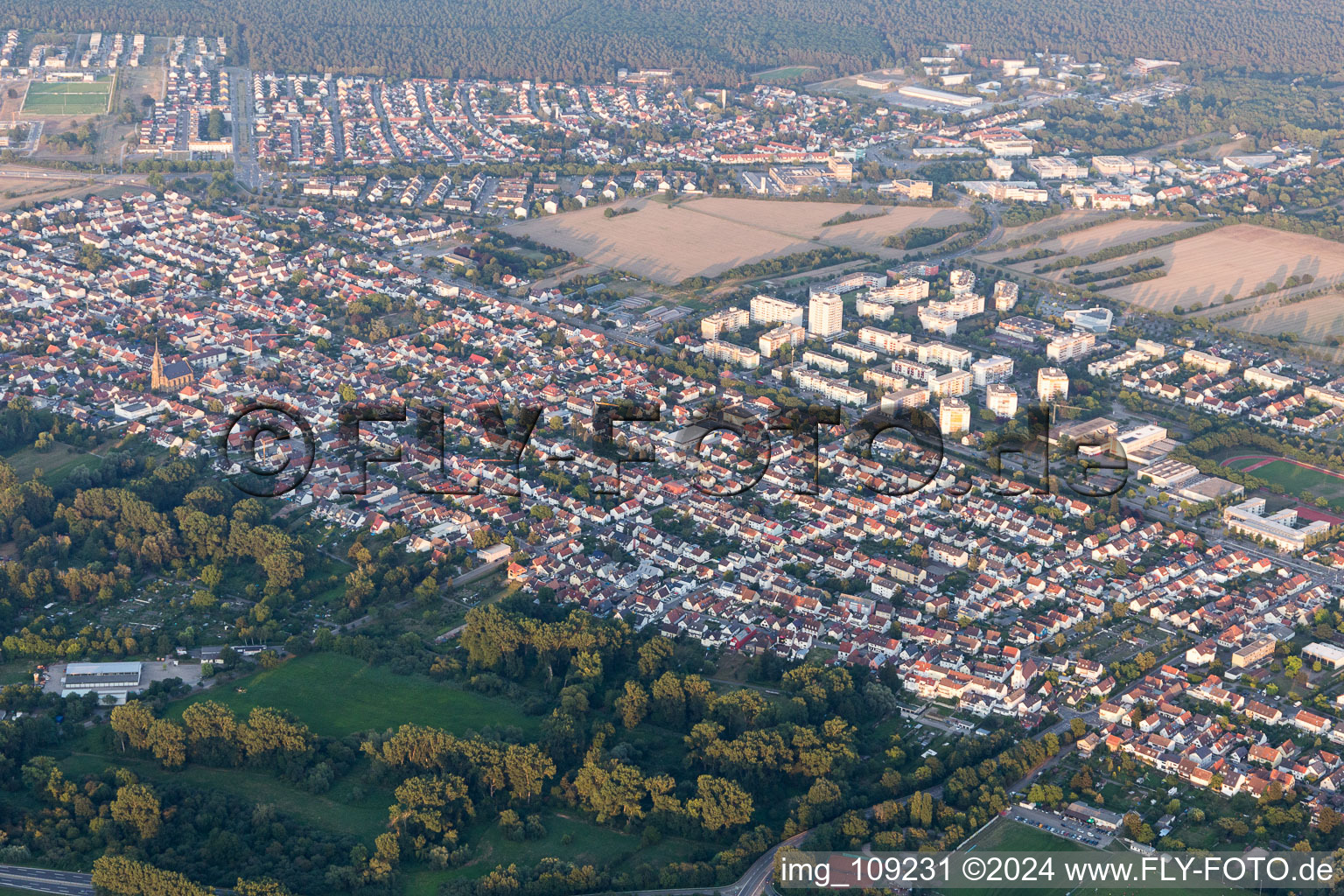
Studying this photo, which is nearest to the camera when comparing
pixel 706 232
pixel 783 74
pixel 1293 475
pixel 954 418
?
pixel 1293 475

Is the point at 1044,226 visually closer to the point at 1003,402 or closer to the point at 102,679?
the point at 1003,402

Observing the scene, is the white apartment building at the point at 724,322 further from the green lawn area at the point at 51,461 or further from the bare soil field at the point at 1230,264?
the green lawn area at the point at 51,461

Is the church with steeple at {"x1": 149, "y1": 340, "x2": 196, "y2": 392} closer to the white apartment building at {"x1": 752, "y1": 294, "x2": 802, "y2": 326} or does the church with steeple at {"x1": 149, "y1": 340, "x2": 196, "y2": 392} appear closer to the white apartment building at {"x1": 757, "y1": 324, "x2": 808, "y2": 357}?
the white apartment building at {"x1": 757, "y1": 324, "x2": 808, "y2": 357}

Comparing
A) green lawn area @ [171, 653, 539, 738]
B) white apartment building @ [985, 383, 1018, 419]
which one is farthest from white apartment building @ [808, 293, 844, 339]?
green lawn area @ [171, 653, 539, 738]

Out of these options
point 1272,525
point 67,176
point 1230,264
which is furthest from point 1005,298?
point 67,176

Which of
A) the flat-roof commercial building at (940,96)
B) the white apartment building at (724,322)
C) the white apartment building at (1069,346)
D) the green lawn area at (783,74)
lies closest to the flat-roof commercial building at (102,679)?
the white apartment building at (724,322)

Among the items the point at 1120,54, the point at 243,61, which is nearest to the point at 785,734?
the point at 243,61

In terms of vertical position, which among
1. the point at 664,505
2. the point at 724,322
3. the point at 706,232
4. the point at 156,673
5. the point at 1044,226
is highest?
the point at 1044,226
